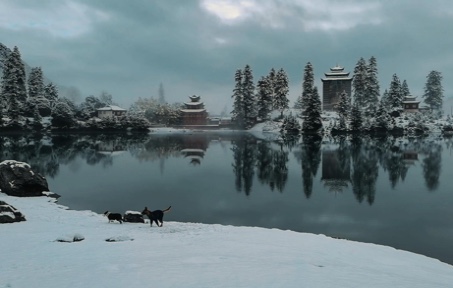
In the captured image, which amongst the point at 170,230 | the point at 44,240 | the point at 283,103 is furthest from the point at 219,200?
the point at 283,103

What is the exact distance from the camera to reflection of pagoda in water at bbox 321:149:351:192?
100ft

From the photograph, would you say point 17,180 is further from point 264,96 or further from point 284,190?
point 264,96

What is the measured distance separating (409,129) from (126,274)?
98487mm

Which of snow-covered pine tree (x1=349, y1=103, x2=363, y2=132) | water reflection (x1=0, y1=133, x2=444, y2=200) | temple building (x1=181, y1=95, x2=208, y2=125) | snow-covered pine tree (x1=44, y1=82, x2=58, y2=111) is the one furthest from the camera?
temple building (x1=181, y1=95, x2=208, y2=125)

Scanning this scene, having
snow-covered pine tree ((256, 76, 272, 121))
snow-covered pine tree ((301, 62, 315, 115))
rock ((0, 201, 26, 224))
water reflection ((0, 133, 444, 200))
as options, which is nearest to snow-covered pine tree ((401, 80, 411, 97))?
snow-covered pine tree ((301, 62, 315, 115))

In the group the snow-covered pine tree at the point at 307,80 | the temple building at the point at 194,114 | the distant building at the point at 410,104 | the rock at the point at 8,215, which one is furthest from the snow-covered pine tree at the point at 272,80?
the rock at the point at 8,215

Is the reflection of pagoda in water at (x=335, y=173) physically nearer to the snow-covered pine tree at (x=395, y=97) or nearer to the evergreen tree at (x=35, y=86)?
the snow-covered pine tree at (x=395, y=97)

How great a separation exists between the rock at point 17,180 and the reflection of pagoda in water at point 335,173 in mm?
22135

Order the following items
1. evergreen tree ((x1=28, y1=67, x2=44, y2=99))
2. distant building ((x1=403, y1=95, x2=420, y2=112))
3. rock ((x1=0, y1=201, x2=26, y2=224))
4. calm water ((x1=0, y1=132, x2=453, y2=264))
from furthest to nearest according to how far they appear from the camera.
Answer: distant building ((x1=403, y1=95, x2=420, y2=112)) → evergreen tree ((x1=28, y1=67, x2=44, y2=99)) → calm water ((x1=0, y1=132, x2=453, y2=264)) → rock ((x1=0, y1=201, x2=26, y2=224))

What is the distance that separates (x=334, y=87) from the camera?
379 feet

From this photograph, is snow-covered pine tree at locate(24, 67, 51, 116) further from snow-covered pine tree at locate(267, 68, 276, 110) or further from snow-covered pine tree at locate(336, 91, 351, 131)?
snow-covered pine tree at locate(336, 91, 351, 131)

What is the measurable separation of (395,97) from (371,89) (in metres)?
6.40

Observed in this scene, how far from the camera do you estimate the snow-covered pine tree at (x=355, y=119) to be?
8769 cm

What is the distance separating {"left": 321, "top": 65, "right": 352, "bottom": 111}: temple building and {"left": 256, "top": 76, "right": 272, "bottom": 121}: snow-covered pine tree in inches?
859
